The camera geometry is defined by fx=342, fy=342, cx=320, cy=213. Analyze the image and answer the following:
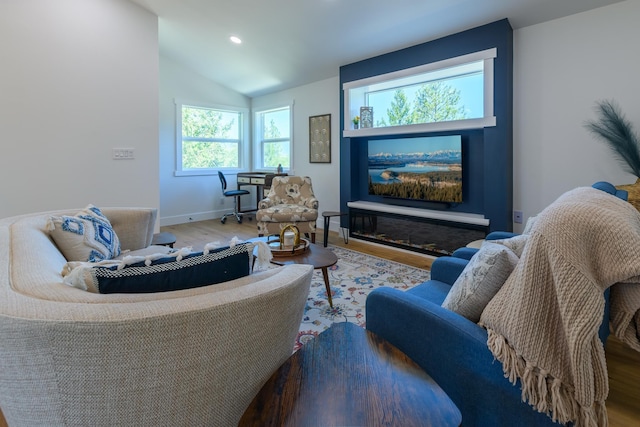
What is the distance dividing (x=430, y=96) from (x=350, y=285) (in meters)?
2.48

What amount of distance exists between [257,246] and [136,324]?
1.57 ft

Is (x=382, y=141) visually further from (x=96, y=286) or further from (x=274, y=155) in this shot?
(x=96, y=286)

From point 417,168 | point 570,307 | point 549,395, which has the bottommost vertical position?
point 549,395

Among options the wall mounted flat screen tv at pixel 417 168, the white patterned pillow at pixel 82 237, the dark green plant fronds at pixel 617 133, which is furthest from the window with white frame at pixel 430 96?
the white patterned pillow at pixel 82 237

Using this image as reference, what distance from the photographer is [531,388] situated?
2.96 ft

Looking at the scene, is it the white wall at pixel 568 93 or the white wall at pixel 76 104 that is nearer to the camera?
the white wall at pixel 568 93

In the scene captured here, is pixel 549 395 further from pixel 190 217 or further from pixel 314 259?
pixel 190 217

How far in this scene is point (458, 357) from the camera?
107 centimetres

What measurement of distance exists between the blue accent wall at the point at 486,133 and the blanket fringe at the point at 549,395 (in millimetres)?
2696

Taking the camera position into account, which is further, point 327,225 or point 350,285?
point 327,225

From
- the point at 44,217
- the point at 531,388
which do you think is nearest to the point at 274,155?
the point at 44,217

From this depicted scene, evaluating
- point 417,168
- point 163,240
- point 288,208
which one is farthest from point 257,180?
point 163,240

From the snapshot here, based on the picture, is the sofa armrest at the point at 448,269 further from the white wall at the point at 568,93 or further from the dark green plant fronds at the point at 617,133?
the white wall at the point at 568,93

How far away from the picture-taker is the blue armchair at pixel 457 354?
0.97 meters
